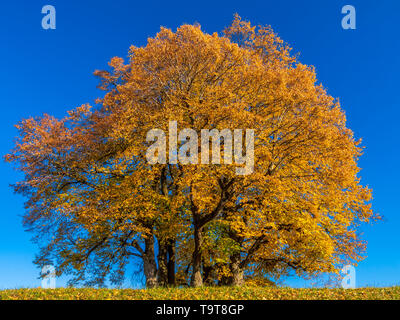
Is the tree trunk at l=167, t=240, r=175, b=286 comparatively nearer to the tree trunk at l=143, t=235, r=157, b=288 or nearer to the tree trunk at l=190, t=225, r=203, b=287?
the tree trunk at l=143, t=235, r=157, b=288

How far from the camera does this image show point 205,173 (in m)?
21.3

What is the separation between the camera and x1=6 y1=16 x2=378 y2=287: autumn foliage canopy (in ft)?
75.1

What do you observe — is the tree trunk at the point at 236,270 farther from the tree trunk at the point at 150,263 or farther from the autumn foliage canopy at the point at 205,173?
the tree trunk at the point at 150,263

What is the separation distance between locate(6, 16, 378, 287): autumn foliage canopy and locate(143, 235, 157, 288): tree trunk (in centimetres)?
8

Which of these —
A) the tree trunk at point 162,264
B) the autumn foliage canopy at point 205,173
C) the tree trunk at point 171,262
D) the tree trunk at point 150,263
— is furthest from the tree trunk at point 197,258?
the tree trunk at point 150,263

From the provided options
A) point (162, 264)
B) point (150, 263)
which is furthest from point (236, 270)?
point (150, 263)

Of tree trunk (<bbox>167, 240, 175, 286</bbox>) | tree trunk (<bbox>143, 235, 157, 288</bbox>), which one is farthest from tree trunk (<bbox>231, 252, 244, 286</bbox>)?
tree trunk (<bbox>143, 235, 157, 288</bbox>)

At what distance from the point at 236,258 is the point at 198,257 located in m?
3.23

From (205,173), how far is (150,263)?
992 cm

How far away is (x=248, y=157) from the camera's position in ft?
71.6

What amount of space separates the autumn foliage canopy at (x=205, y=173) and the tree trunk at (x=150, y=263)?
0.25ft

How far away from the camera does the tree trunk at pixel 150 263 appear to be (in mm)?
26938
